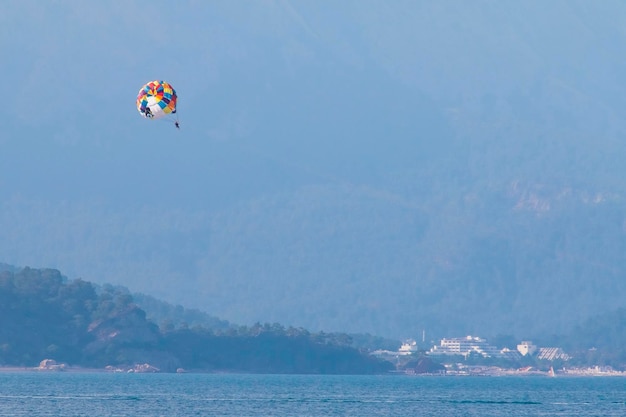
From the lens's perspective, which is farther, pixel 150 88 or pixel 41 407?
pixel 41 407

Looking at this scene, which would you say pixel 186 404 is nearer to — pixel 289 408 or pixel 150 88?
pixel 289 408

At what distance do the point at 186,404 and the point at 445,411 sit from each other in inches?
1192

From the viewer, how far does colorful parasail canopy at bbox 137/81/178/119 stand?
15650cm

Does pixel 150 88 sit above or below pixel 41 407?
above

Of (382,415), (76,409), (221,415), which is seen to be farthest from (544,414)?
(76,409)

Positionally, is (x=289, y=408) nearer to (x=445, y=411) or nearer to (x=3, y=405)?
(x=445, y=411)

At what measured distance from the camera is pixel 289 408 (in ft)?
627

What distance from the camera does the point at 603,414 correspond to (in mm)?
189625

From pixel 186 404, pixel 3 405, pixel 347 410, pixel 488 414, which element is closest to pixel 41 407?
pixel 3 405

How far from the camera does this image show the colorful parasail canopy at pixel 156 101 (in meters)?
156

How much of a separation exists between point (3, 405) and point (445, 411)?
4973 centimetres

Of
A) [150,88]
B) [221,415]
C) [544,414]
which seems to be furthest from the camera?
[544,414]

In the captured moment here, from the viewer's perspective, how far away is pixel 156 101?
517ft

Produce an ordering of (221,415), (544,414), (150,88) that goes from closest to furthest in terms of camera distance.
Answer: (150,88), (221,415), (544,414)
